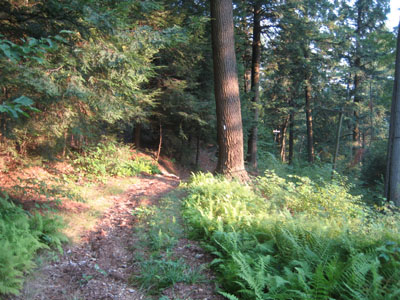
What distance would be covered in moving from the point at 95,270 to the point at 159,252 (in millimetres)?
908

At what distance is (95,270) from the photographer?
3.64 m

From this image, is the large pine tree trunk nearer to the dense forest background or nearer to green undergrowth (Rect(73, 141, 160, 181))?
the dense forest background

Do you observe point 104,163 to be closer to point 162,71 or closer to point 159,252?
point 162,71

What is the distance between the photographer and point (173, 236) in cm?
460

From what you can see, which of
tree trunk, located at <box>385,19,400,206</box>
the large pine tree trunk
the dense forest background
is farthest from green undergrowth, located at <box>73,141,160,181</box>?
tree trunk, located at <box>385,19,400,206</box>

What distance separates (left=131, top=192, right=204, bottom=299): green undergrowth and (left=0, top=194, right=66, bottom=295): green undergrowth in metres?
1.23

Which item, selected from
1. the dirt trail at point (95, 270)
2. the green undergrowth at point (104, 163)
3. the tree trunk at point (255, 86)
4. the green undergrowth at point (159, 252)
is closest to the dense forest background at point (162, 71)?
the tree trunk at point (255, 86)

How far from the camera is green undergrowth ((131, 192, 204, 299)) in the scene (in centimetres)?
334

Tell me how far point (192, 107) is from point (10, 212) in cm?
861

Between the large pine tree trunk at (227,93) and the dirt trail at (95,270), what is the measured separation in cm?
371

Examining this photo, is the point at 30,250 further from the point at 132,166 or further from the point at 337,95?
the point at 337,95

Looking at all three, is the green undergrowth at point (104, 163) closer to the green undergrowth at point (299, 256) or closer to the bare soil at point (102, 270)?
the bare soil at point (102, 270)

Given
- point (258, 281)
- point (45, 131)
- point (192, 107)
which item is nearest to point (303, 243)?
point (258, 281)

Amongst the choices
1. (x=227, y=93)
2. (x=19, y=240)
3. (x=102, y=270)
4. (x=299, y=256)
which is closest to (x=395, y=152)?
(x=227, y=93)
